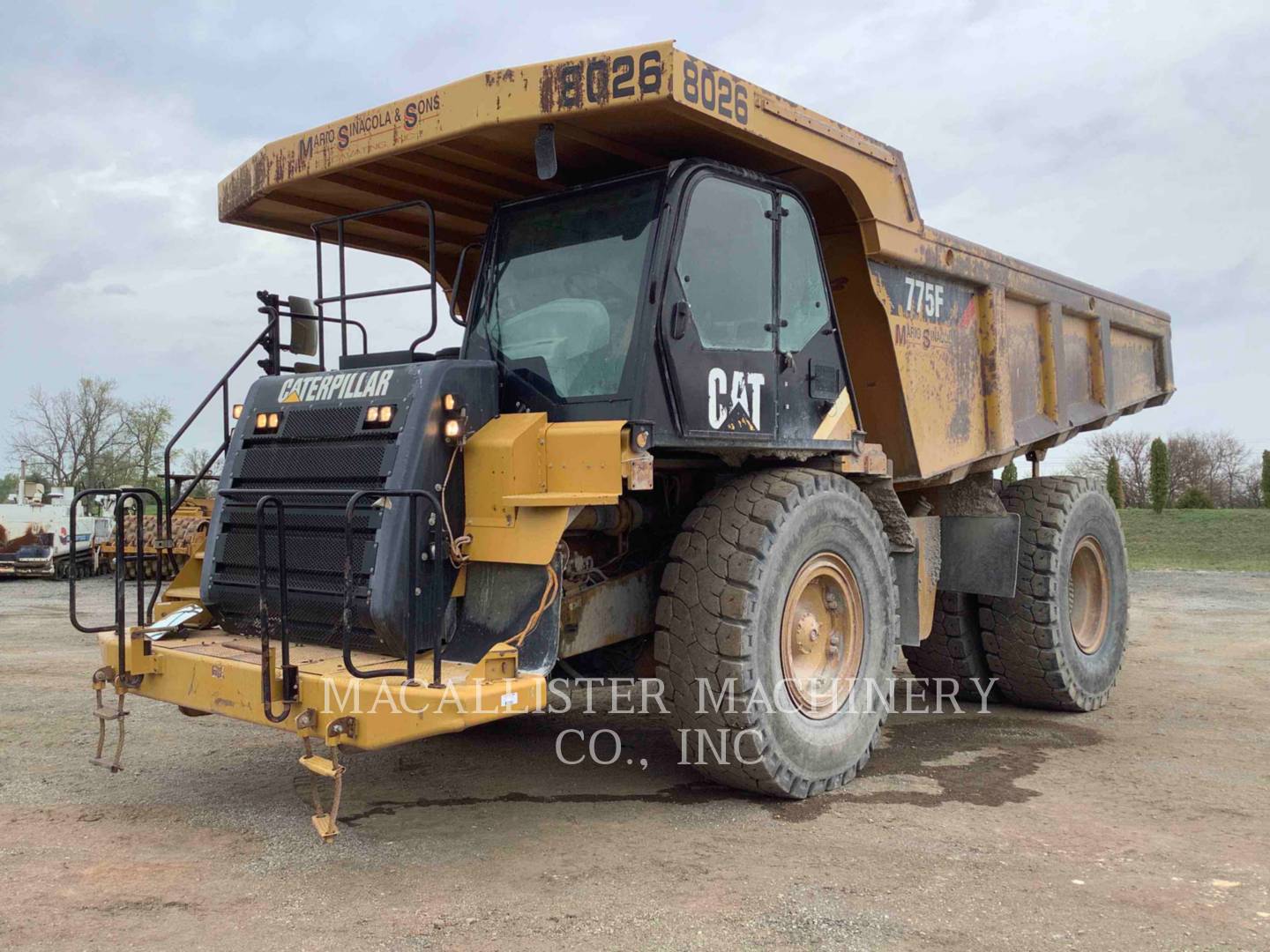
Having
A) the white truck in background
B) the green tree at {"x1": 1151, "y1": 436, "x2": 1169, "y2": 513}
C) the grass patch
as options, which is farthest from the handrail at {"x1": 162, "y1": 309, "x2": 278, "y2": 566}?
the green tree at {"x1": 1151, "y1": 436, "x2": 1169, "y2": 513}

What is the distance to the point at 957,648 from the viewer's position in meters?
7.52

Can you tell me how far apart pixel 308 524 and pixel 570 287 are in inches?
60.0

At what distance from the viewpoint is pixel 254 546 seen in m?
5.05

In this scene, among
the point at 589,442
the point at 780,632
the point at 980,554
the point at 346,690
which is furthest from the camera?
the point at 980,554

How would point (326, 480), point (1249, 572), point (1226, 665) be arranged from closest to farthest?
point (326, 480)
point (1226, 665)
point (1249, 572)

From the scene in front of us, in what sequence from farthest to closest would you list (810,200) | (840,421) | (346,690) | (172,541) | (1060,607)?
(1060,607) → (810,200) → (840,421) → (172,541) → (346,690)

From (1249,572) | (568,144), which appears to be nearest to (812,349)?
(568,144)

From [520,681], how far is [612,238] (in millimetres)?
1972

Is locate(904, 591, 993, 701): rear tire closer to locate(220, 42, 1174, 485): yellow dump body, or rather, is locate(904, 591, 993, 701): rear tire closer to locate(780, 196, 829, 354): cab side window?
locate(220, 42, 1174, 485): yellow dump body

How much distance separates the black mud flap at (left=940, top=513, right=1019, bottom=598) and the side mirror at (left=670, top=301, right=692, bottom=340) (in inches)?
123

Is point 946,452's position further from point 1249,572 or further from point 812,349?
point 1249,572

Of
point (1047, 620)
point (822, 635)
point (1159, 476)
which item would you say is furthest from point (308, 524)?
point (1159, 476)

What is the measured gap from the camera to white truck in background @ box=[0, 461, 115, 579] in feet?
74.7

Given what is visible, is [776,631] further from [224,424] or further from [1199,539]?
[1199,539]
